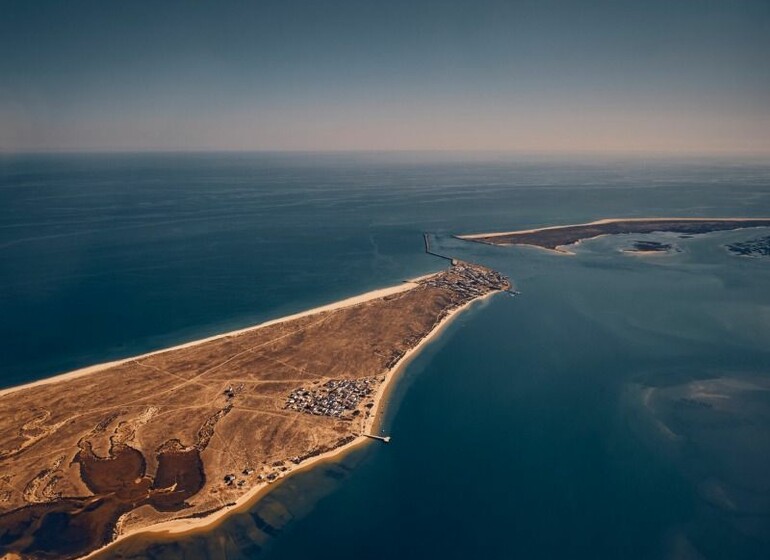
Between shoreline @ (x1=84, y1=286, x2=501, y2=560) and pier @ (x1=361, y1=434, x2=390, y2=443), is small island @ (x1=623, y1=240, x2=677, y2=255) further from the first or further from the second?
pier @ (x1=361, y1=434, x2=390, y2=443)

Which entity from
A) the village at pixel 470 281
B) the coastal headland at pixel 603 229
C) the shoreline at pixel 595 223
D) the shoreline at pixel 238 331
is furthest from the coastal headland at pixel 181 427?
the shoreline at pixel 595 223

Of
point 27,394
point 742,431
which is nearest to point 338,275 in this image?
point 27,394

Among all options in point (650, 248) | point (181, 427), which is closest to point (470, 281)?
point (181, 427)

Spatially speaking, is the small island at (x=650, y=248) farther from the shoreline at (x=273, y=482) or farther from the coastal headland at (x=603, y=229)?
the shoreline at (x=273, y=482)

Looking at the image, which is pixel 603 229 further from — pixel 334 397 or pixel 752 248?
pixel 334 397

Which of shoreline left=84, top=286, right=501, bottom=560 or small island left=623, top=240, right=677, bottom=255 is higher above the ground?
small island left=623, top=240, right=677, bottom=255

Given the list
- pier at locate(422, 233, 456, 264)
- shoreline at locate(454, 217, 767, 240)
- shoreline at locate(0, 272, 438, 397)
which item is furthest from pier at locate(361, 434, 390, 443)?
shoreline at locate(454, 217, 767, 240)
